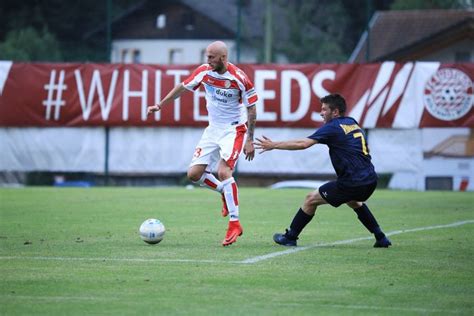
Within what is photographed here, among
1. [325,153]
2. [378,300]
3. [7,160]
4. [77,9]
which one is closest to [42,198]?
[7,160]

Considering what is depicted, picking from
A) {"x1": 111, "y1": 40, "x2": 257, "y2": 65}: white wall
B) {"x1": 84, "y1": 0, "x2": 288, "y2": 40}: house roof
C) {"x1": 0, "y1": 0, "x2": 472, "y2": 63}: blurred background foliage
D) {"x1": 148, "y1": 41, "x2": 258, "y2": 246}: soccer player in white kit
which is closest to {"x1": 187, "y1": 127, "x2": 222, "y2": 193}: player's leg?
{"x1": 148, "y1": 41, "x2": 258, "y2": 246}: soccer player in white kit

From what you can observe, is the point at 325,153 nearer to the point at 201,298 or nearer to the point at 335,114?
the point at 335,114

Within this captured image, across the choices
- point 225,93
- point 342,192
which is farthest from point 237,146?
point 342,192

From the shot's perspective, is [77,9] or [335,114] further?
[77,9]

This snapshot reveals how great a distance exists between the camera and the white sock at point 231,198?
1116 cm

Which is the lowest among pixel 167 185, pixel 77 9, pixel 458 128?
pixel 167 185

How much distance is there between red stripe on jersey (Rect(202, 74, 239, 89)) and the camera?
452 inches

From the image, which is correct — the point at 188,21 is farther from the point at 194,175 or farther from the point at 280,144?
the point at 280,144

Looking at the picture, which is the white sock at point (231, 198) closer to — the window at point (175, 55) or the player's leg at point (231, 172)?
the player's leg at point (231, 172)

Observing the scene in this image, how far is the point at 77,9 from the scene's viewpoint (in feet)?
125

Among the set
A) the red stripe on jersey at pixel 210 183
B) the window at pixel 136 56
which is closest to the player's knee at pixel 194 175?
the red stripe on jersey at pixel 210 183

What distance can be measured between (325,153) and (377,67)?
89.1 inches

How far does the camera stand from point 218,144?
11633 millimetres

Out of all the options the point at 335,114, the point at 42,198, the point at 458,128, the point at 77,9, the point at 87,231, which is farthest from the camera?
the point at 77,9
